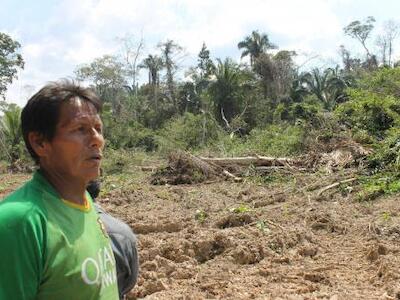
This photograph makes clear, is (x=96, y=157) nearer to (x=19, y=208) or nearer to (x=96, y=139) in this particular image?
(x=96, y=139)

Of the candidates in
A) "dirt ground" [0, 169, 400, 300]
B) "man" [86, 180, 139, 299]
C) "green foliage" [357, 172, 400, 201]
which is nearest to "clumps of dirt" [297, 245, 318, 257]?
"dirt ground" [0, 169, 400, 300]

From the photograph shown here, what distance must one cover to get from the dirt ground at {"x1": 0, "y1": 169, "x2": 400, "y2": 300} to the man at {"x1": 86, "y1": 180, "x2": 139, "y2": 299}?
7.38 ft

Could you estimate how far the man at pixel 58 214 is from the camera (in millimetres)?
1057

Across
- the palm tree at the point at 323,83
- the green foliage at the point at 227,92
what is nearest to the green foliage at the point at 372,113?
the green foliage at the point at 227,92

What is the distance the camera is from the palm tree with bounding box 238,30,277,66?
3444 centimetres

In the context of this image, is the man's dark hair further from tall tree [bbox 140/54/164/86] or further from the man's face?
tall tree [bbox 140/54/164/86]

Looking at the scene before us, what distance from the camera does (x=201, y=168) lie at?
11.6 m

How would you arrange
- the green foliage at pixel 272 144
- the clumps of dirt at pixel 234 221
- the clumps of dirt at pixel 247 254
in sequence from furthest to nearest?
the green foliage at pixel 272 144 < the clumps of dirt at pixel 234 221 < the clumps of dirt at pixel 247 254

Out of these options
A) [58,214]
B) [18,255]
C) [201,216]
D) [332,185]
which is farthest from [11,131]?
[18,255]

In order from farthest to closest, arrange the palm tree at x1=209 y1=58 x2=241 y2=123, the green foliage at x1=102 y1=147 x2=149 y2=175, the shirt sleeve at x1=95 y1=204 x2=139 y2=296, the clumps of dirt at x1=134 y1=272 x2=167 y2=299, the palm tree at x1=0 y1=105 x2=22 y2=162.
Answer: the palm tree at x1=209 y1=58 x2=241 y2=123 → the palm tree at x1=0 y1=105 x2=22 y2=162 → the green foliage at x1=102 y1=147 x2=149 y2=175 → the clumps of dirt at x1=134 y1=272 x2=167 y2=299 → the shirt sleeve at x1=95 y1=204 x2=139 y2=296

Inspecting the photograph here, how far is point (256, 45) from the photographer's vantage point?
3456 cm

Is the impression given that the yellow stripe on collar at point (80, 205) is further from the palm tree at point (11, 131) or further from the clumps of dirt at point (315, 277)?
the palm tree at point (11, 131)

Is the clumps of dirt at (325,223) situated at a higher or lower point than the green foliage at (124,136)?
lower

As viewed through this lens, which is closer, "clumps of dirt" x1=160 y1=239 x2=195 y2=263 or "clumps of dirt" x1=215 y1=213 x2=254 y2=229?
"clumps of dirt" x1=160 y1=239 x2=195 y2=263
